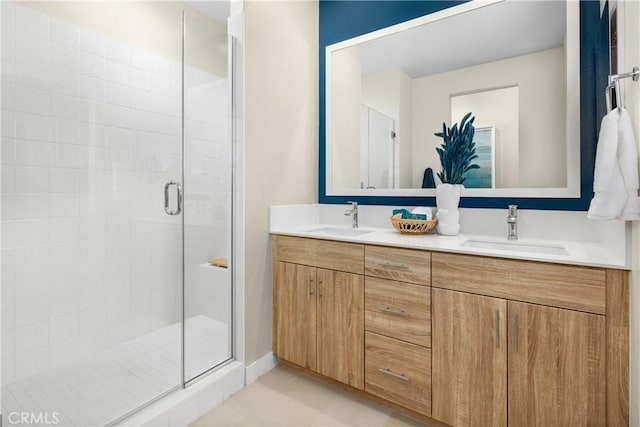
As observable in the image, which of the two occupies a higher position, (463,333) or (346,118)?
(346,118)

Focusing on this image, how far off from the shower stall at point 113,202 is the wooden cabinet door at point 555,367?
4.75ft

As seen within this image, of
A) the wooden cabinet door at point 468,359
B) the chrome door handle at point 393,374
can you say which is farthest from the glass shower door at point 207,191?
the wooden cabinet door at point 468,359

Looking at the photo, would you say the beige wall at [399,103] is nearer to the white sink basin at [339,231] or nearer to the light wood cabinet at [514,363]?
the white sink basin at [339,231]

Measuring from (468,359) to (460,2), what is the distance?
189 centimetres

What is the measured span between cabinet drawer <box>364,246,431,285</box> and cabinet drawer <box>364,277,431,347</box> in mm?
32

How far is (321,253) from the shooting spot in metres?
1.79

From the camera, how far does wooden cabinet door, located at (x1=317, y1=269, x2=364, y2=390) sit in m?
1.66

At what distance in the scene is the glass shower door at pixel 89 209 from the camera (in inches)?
59.6

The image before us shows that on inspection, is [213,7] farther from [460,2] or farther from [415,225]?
[415,225]

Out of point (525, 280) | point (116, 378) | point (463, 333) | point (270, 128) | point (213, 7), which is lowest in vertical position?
point (116, 378)

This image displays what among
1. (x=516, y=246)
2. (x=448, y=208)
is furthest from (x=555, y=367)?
(x=448, y=208)

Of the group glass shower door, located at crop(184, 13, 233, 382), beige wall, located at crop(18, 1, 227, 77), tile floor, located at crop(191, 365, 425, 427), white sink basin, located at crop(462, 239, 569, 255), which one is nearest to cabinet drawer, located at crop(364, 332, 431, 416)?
tile floor, located at crop(191, 365, 425, 427)

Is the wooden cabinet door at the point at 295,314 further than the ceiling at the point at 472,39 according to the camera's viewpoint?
Yes

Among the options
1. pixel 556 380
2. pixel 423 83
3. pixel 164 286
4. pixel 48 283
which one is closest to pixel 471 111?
pixel 423 83
